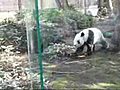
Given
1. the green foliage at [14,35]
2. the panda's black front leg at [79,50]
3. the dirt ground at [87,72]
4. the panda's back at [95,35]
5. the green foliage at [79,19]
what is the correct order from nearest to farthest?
the dirt ground at [87,72], the green foliage at [14,35], the panda's black front leg at [79,50], the panda's back at [95,35], the green foliage at [79,19]

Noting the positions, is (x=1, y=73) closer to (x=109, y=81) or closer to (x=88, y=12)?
(x=109, y=81)

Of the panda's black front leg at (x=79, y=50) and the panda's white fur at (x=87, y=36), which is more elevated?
the panda's white fur at (x=87, y=36)

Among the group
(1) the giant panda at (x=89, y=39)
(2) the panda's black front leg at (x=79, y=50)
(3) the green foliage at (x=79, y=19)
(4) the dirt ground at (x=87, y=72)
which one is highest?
(3) the green foliage at (x=79, y=19)

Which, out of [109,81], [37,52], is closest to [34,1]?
[37,52]

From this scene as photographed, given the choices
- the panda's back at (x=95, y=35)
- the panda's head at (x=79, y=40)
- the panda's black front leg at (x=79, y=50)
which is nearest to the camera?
the panda's black front leg at (x=79, y=50)

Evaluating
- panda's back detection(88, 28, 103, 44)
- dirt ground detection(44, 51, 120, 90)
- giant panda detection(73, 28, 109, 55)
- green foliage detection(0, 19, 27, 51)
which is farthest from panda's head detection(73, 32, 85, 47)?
green foliage detection(0, 19, 27, 51)

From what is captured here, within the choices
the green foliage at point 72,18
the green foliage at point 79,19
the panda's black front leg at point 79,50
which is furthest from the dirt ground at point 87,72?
the green foliage at point 79,19

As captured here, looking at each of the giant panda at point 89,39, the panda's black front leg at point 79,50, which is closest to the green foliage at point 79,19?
the giant panda at point 89,39

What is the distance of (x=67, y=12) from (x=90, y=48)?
2.78ft

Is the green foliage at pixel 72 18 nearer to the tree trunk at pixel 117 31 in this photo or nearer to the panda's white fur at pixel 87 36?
the panda's white fur at pixel 87 36

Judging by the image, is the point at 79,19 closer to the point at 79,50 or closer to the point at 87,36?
the point at 87,36

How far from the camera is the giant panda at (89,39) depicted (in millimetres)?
5406

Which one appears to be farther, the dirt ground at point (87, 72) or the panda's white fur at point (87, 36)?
the panda's white fur at point (87, 36)

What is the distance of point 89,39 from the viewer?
560cm
